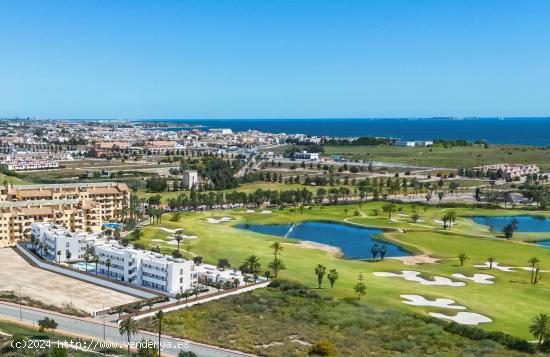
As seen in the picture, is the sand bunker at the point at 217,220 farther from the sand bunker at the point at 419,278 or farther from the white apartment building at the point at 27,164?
the white apartment building at the point at 27,164

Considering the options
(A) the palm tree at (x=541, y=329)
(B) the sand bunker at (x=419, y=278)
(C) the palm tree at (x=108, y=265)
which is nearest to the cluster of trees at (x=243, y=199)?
(C) the palm tree at (x=108, y=265)

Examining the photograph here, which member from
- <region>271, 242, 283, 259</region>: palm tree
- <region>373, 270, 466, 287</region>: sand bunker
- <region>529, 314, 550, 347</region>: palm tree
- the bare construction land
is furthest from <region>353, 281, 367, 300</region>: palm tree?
the bare construction land

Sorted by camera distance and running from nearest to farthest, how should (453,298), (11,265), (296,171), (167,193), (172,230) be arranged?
(453,298)
(11,265)
(172,230)
(167,193)
(296,171)

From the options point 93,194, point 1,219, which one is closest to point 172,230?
point 93,194

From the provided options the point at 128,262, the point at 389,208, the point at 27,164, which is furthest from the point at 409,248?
the point at 27,164

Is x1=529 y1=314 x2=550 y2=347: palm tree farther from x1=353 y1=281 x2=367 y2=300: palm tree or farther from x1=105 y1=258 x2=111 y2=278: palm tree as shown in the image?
x1=105 y1=258 x2=111 y2=278: palm tree

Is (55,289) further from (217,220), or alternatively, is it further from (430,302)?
(217,220)

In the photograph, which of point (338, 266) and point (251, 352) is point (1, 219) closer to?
point (338, 266)
